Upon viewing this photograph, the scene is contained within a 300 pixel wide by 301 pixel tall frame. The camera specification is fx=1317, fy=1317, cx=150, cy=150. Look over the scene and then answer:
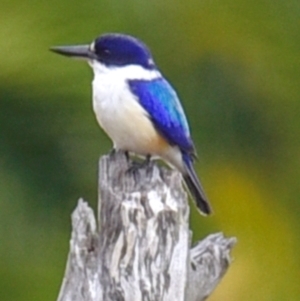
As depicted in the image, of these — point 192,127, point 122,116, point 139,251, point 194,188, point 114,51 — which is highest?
point 192,127

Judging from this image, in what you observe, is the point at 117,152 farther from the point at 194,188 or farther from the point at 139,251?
the point at 139,251

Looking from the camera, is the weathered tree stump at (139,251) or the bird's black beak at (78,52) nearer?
the weathered tree stump at (139,251)

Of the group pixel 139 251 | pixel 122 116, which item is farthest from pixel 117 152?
pixel 139 251

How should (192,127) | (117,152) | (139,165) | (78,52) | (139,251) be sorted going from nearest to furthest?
(139,251) < (139,165) < (117,152) < (78,52) < (192,127)

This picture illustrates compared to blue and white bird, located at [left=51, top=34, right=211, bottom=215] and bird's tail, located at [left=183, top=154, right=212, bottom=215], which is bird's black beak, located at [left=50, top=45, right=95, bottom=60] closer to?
blue and white bird, located at [left=51, top=34, right=211, bottom=215]

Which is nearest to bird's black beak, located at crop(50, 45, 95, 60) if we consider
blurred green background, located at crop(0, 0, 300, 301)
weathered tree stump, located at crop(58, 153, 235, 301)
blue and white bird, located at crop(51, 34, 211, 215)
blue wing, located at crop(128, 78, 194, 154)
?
blue and white bird, located at crop(51, 34, 211, 215)

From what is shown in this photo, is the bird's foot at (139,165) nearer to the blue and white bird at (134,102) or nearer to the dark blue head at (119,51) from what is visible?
the blue and white bird at (134,102)

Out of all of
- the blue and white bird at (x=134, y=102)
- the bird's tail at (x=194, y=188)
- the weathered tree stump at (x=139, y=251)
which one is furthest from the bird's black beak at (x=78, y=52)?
the weathered tree stump at (x=139, y=251)
